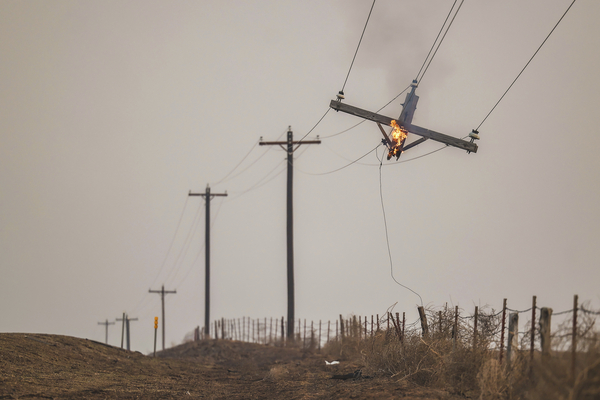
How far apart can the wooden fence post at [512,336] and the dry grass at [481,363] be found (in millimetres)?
117

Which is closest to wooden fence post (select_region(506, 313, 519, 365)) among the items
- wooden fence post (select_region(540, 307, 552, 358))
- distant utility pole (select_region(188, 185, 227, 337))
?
wooden fence post (select_region(540, 307, 552, 358))

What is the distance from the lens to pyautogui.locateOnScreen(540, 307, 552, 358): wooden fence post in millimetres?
8909

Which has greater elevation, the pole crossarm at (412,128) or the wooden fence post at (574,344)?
the pole crossarm at (412,128)

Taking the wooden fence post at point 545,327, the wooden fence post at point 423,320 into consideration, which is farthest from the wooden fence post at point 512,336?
the wooden fence post at point 423,320

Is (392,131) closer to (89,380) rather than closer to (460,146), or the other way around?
(460,146)

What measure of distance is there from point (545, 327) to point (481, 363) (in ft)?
7.21

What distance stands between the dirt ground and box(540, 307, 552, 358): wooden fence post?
2.17 m

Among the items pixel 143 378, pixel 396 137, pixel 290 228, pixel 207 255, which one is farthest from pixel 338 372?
pixel 207 255

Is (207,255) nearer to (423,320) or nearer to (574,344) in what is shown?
(423,320)

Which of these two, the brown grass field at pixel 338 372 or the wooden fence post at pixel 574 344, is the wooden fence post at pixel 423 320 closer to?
the brown grass field at pixel 338 372

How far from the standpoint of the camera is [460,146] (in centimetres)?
1767

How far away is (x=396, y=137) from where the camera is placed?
16906 mm

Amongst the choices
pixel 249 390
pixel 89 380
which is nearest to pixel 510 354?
pixel 249 390

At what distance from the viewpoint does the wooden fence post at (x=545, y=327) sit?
8909 millimetres
